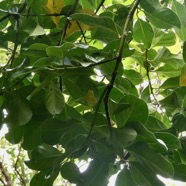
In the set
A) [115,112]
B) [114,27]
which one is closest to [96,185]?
[115,112]

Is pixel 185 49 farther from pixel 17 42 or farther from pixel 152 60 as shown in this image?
pixel 17 42

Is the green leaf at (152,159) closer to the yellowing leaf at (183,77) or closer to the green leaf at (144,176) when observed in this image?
the green leaf at (144,176)

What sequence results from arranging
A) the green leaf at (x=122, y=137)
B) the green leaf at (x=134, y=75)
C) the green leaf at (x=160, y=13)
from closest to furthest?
the green leaf at (x=122, y=137)
the green leaf at (x=160, y=13)
the green leaf at (x=134, y=75)

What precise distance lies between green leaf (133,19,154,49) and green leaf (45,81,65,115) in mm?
169

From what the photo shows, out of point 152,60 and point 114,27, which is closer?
point 114,27

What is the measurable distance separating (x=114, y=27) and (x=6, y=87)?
0.16 m

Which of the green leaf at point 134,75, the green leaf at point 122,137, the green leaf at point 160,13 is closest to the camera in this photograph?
the green leaf at point 122,137

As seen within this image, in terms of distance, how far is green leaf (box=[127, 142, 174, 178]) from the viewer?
415 mm

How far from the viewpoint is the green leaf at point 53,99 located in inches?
19.0

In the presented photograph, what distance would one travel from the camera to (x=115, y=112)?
44 cm

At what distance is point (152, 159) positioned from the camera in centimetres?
42

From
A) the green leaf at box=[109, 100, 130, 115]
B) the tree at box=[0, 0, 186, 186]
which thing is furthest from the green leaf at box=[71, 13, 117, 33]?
the green leaf at box=[109, 100, 130, 115]

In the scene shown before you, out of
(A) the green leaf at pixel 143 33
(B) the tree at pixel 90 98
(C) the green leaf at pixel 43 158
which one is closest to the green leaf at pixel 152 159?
(B) the tree at pixel 90 98

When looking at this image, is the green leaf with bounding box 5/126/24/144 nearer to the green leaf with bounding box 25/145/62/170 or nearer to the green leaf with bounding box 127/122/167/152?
the green leaf with bounding box 25/145/62/170
